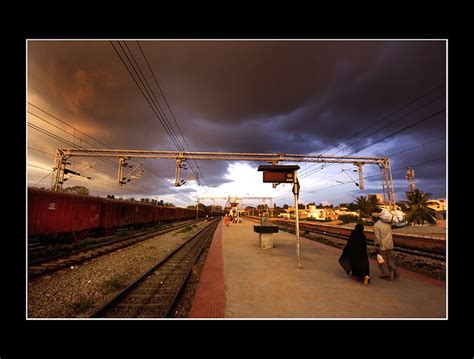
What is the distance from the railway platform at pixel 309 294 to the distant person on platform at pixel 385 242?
20cm

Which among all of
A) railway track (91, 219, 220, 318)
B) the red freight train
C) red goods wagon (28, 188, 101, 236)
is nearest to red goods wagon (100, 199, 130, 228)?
the red freight train

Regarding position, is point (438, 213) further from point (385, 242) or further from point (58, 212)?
point (58, 212)

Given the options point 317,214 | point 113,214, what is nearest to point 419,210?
point 113,214

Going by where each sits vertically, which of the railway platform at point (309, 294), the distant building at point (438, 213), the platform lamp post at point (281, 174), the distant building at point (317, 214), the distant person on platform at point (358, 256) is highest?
the platform lamp post at point (281, 174)

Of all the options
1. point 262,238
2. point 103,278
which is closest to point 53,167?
point 103,278

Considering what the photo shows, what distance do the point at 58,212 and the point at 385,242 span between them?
13.0 metres

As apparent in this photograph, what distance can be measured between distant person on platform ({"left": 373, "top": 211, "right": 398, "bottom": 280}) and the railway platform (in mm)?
198

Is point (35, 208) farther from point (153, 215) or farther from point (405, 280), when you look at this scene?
point (153, 215)

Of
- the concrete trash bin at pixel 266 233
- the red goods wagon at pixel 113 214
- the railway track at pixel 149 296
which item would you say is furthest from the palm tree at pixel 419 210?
the red goods wagon at pixel 113 214

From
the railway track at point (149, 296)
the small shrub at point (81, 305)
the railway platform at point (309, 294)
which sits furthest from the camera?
the small shrub at point (81, 305)

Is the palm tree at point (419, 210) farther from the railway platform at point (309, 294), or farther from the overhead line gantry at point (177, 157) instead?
the railway platform at point (309, 294)

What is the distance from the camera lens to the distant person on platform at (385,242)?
183 inches

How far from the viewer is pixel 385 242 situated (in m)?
4.65

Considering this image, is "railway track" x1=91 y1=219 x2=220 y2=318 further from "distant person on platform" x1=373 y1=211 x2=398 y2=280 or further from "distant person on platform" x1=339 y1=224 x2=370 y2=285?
"distant person on platform" x1=373 y1=211 x2=398 y2=280
